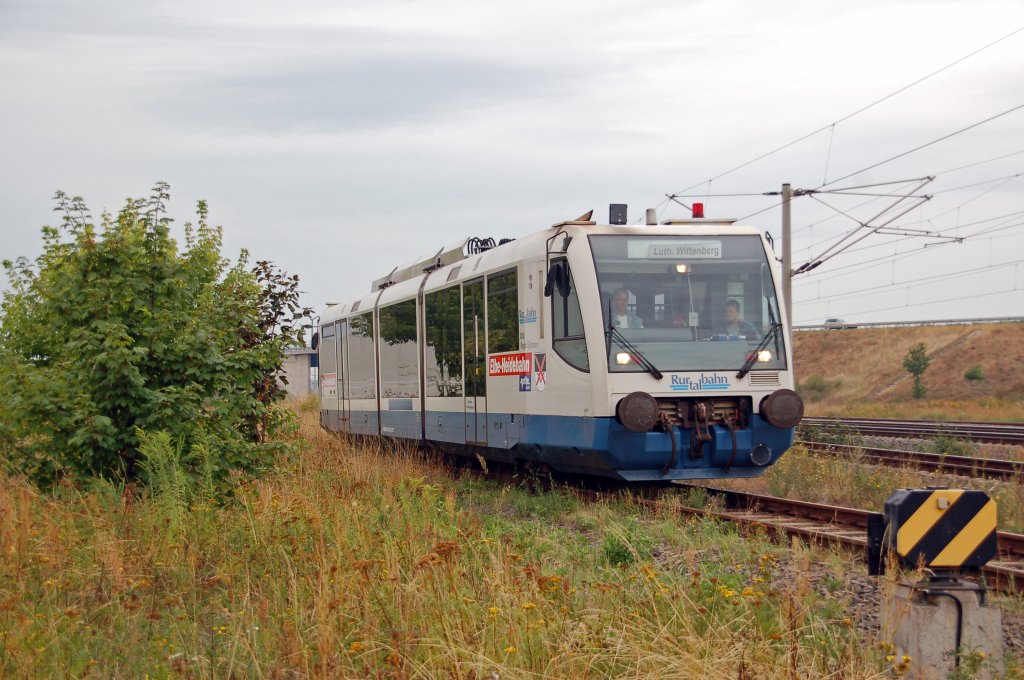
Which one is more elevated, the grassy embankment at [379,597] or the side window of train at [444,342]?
the side window of train at [444,342]

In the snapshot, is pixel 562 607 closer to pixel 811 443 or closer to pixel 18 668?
pixel 18 668

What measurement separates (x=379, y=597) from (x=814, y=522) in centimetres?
593

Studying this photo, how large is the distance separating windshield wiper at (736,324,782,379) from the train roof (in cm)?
116

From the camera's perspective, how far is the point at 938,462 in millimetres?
16766

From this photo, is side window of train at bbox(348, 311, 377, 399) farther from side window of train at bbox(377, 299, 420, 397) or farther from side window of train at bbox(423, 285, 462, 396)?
side window of train at bbox(423, 285, 462, 396)

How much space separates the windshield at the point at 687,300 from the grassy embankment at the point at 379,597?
7.90ft

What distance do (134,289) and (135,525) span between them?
8.03 feet

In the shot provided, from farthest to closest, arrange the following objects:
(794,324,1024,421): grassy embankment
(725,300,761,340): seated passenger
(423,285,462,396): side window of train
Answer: (794,324,1024,421): grassy embankment < (423,285,462,396): side window of train < (725,300,761,340): seated passenger

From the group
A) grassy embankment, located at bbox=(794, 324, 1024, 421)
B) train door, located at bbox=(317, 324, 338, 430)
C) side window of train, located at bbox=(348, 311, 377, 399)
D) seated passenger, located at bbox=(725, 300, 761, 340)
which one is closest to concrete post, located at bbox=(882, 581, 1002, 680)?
seated passenger, located at bbox=(725, 300, 761, 340)

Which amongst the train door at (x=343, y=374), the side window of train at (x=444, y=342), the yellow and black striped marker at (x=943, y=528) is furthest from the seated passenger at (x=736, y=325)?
the train door at (x=343, y=374)

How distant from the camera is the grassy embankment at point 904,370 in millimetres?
50219

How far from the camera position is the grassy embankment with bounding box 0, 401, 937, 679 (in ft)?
17.3

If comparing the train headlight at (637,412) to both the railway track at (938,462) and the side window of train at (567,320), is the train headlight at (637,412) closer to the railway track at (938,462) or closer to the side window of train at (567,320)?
the side window of train at (567,320)

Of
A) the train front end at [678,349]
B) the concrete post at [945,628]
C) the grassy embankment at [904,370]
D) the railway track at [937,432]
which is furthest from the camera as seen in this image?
the grassy embankment at [904,370]
